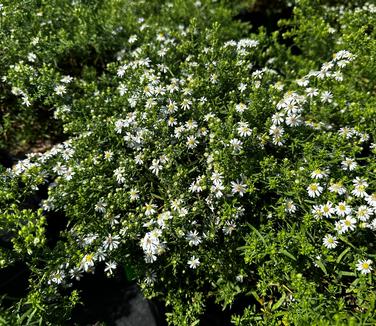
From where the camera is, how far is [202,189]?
9.45 ft

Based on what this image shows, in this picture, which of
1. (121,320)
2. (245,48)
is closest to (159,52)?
(245,48)

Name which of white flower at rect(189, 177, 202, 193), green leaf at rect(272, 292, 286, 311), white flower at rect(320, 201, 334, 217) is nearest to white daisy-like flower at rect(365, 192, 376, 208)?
white flower at rect(320, 201, 334, 217)

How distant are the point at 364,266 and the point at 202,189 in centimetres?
119

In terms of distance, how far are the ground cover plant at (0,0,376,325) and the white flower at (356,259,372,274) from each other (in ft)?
0.04

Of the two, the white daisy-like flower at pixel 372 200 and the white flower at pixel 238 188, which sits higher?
the white flower at pixel 238 188

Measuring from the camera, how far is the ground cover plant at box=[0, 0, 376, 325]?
271 centimetres

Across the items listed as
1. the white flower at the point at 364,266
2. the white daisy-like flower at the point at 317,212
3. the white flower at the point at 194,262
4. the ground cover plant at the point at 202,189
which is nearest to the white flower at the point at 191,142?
the ground cover plant at the point at 202,189

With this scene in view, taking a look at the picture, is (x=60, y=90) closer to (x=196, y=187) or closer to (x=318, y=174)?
(x=196, y=187)

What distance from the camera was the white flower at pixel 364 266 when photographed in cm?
259

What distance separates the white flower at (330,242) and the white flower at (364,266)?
19cm

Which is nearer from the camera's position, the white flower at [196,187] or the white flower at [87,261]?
the white flower at [87,261]

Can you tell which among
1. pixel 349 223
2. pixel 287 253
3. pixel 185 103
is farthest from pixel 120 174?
pixel 349 223

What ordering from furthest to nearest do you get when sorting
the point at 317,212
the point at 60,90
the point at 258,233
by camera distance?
1. the point at 60,90
2. the point at 258,233
3. the point at 317,212

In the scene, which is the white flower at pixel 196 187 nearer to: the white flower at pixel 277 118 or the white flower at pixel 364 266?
the white flower at pixel 277 118
